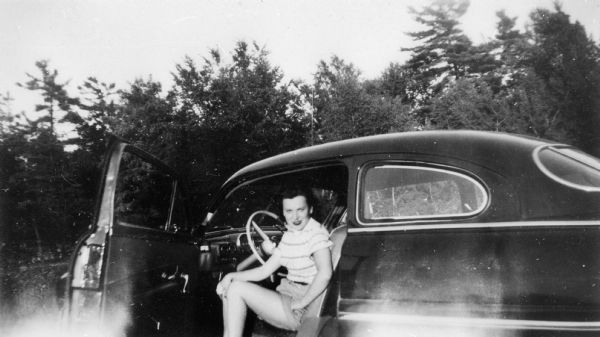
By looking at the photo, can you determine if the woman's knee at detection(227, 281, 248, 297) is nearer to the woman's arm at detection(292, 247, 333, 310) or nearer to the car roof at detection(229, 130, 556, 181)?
the woman's arm at detection(292, 247, 333, 310)

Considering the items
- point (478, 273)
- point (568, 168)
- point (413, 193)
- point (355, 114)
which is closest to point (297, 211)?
point (413, 193)

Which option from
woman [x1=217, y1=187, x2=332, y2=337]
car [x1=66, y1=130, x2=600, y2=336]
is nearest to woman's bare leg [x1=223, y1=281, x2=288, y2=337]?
woman [x1=217, y1=187, x2=332, y2=337]

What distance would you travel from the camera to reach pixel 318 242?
2.50 metres

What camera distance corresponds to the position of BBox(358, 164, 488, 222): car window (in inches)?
83.2

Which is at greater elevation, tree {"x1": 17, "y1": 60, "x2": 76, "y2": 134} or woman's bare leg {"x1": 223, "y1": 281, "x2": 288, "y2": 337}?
tree {"x1": 17, "y1": 60, "x2": 76, "y2": 134}

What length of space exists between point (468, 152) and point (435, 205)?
353mm

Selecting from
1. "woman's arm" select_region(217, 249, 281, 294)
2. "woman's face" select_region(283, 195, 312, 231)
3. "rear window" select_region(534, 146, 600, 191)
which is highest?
"rear window" select_region(534, 146, 600, 191)

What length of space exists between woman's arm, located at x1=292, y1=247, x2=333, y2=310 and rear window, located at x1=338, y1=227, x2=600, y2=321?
0.13m

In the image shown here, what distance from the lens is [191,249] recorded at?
3037mm

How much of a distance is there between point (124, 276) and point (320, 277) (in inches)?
43.9

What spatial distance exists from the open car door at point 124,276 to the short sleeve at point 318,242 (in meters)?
0.98

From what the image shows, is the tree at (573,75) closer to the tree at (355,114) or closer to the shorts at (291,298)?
the tree at (355,114)

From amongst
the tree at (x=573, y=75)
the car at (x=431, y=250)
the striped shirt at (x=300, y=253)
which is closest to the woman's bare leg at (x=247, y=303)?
the striped shirt at (x=300, y=253)

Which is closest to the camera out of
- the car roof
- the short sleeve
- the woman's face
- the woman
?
the car roof
